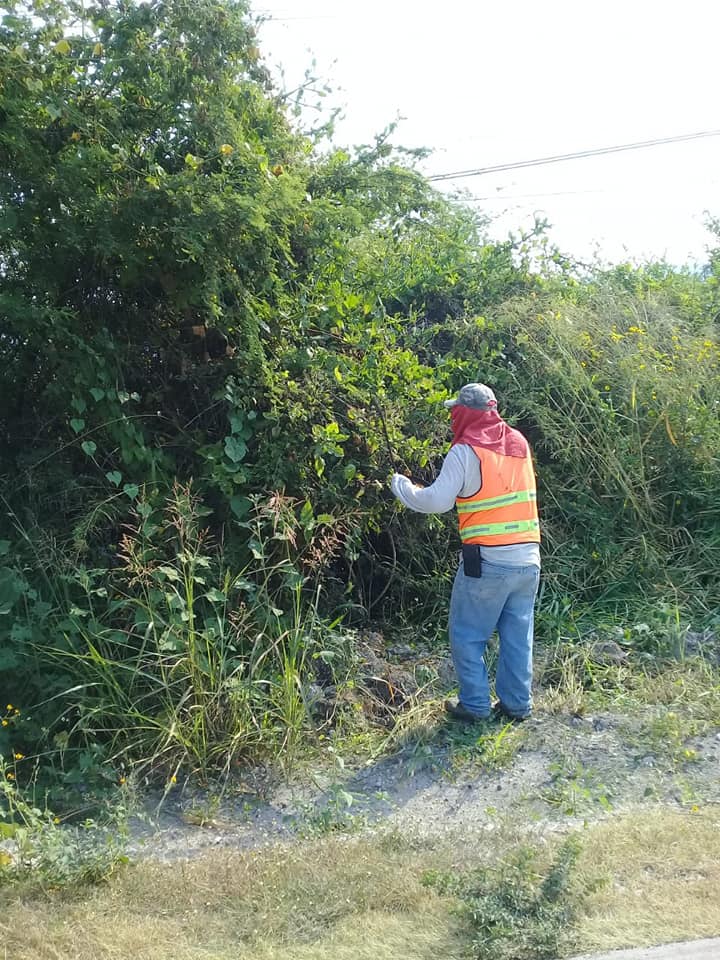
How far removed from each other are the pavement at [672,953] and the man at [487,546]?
81.7 inches

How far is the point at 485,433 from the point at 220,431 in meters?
1.73

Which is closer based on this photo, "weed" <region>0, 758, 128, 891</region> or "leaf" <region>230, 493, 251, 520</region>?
"weed" <region>0, 758, 128, 891</region>

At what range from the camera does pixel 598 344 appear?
7910mm

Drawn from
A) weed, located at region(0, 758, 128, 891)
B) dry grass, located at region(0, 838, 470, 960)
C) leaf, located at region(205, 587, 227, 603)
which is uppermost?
leaf, located at region(205, 587, 227, 603)

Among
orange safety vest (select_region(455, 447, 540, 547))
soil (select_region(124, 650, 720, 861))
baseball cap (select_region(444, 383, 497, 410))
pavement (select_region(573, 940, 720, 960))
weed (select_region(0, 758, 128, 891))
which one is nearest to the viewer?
pavement (select_region(573, 940, 720, 960))

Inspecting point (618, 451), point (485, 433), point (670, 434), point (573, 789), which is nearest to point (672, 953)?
point (573, 789)

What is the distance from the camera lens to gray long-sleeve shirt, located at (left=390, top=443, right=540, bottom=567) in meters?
5.33

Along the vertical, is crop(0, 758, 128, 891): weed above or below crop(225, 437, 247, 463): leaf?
below

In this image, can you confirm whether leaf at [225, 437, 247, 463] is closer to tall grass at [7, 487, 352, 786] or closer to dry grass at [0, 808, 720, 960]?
tall grass at [7, 487, 352, 786]

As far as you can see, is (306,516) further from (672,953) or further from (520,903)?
(672,953)

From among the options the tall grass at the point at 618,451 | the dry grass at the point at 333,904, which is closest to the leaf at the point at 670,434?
the tall grass at the point at 618,451

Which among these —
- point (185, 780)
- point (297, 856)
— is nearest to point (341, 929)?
point (297, 856)

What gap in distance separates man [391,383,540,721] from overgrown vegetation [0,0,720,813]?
452mm

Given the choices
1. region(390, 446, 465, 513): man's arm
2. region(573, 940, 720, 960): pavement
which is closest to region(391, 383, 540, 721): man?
region(390, 446, 465, 513): man's arm
